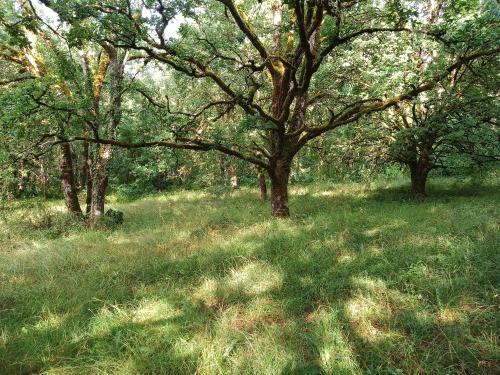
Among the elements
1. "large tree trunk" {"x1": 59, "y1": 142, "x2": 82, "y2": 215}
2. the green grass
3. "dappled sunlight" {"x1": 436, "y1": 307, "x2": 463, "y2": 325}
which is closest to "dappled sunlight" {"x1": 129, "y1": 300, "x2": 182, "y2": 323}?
the green grass

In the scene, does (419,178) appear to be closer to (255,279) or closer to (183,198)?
(255,279)

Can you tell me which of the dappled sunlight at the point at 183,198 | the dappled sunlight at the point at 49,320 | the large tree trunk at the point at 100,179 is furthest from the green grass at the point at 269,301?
the dappled sunlight at the point at 183,198

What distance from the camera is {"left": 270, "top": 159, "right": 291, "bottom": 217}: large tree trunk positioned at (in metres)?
9.15

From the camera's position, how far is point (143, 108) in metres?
8.16

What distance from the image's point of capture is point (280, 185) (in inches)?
364

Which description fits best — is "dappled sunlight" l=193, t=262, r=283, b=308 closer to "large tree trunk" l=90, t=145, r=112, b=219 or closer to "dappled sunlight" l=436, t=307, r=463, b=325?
"dappled sunlight" l=436, t=307, r=463, b=325

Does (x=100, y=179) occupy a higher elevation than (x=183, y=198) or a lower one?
higher

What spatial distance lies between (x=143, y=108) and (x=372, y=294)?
6785mm

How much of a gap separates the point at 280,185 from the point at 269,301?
5.11m

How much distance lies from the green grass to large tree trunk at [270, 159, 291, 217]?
1.35 m

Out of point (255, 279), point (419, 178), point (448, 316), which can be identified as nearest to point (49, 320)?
point (255, 279)

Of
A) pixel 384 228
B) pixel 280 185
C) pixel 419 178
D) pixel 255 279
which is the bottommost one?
pixel 255 279

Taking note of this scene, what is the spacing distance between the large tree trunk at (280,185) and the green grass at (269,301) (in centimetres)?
135

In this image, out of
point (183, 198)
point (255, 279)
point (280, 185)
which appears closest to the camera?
point (255, 279)
